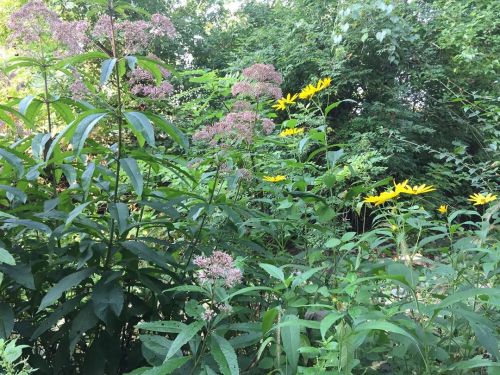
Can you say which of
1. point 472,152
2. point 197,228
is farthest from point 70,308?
point 472,152

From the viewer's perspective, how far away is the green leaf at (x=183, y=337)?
86cm

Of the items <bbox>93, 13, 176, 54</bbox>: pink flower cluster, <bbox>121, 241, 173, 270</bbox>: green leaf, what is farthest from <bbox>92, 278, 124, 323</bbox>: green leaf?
<bbox>93, 13, 176, 54</bbox>: pink flower cluster

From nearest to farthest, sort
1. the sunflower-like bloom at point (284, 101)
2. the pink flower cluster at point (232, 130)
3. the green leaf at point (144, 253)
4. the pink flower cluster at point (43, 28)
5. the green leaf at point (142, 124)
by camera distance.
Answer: the green leaf at point (142, 124) → the green leaf at point (144, 253) → the pink flower cluster at point (43, 28) → the pink flower cluster at point (232, 130) → the sunflower-like bloom at point (284, 101)

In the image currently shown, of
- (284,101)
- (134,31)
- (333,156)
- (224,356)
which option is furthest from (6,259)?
(284,101)

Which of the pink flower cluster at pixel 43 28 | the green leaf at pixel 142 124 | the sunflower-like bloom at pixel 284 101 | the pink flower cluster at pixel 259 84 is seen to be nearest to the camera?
the green leaf at pixel 142 124

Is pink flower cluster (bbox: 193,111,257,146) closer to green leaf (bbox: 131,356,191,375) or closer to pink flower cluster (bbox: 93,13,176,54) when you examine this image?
pink flower cluster (bbox: 93,13,176,54)

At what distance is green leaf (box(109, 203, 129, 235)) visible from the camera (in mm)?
1216

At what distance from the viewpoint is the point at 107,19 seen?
4.32 ft

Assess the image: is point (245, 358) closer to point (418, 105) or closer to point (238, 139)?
point (238, 139)

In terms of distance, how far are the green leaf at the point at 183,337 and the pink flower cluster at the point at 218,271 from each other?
0.09 m

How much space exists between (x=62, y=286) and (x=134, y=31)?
774 millimetres

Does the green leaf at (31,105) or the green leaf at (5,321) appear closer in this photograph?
the green leaf at (5,321)

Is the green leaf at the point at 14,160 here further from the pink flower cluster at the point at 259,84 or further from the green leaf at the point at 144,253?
the pink flower cluster at the point at 259,84

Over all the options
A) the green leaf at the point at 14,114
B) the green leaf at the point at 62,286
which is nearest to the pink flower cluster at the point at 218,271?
the green leaf at the point at 62,286
